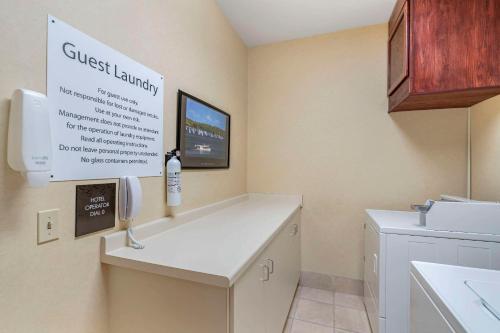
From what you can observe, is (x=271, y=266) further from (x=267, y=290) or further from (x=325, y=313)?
(x=325, y=313)

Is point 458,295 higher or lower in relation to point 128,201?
lower

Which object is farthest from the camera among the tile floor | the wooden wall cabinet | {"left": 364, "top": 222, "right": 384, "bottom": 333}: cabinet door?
the tile floor

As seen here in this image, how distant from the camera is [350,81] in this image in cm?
239

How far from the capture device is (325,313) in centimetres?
204

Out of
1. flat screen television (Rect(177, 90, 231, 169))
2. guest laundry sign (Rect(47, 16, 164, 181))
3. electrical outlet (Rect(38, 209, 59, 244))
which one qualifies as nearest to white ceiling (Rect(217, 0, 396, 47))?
flat screen television (Rect(177, 90, 231, 169))

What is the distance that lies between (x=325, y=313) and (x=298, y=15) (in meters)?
2.76

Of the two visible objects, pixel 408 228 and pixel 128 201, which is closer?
pixel 128 201

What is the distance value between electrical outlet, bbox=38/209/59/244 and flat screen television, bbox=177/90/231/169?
2.57ft

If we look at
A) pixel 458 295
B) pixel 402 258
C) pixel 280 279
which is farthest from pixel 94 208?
pixel 402 258

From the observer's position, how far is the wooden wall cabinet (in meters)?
1.47

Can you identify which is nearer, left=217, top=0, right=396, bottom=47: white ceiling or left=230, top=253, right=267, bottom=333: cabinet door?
left=230, top=253, right=267, bottom=333: cabinet door

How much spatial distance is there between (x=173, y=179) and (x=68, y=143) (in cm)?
56

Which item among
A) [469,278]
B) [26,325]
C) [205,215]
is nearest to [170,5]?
[205,215]

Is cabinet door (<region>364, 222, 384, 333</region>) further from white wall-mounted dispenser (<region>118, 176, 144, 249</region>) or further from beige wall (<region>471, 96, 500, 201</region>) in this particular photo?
white wall-mounted dispenser (<region>118, 176, 144, 249</region>)
